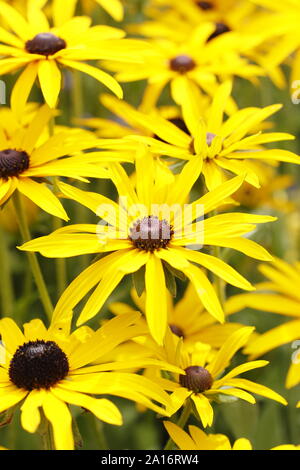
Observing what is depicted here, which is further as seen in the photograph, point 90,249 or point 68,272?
point 68,272

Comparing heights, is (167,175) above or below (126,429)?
above

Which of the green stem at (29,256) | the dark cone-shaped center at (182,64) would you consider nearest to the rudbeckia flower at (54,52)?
the green stem at (29,256)

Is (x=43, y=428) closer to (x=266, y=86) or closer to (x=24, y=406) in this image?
(x=24, y=406)

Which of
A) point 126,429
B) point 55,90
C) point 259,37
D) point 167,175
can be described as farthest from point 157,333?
point 259,37

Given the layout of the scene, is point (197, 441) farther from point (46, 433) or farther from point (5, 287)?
point (5, 287)

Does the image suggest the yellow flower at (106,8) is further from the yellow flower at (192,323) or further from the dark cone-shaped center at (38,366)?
the dark cone-shaped center at (38,366)

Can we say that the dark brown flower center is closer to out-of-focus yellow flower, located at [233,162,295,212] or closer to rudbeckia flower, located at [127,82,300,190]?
rudbeckia flower, located at [127,82,300,190]
